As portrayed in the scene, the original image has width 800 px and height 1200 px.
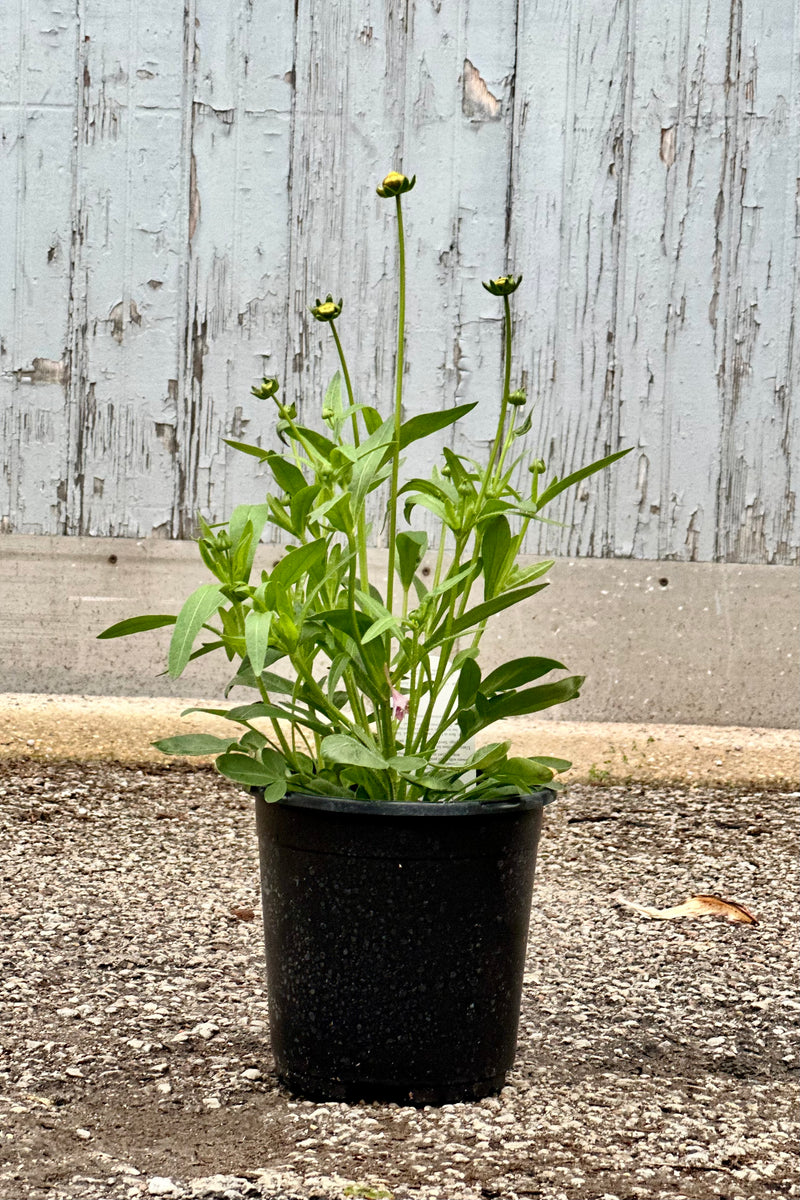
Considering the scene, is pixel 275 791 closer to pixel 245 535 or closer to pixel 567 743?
pixel 245 535

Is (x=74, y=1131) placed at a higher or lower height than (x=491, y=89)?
lower

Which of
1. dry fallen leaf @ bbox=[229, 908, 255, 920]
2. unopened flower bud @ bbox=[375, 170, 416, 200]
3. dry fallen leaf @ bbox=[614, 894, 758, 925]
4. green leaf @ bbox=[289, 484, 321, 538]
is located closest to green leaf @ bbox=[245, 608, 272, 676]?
green leaf @ bbox=[289, 484, 321, 538]

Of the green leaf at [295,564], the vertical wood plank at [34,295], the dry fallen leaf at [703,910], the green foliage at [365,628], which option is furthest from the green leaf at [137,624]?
the vertical wood plank at [34,295]

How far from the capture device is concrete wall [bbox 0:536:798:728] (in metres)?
2.46

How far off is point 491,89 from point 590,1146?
2.01 meters

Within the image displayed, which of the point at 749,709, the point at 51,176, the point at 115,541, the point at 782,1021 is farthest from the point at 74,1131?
the point at 51,176

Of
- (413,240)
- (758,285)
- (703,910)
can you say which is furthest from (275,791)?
(758,285)

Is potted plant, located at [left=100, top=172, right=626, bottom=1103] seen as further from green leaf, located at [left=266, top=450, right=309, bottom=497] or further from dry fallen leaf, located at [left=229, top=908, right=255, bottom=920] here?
dry fallen leaf, located at [left=229, top=908, right=255, bottom=920]

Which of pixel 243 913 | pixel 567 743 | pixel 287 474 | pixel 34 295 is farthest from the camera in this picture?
pixel 34 295

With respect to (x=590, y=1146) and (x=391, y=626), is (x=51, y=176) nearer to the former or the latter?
(x=391, y=626)

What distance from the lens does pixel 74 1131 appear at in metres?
1.08

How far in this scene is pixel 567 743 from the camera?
7.80 ft

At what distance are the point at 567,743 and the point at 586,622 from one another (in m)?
0.25

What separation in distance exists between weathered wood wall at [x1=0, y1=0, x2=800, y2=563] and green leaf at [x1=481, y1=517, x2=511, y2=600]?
1.26 meters
